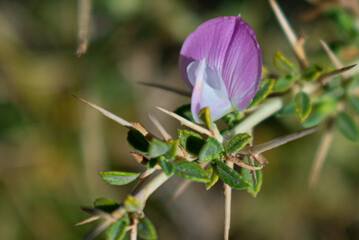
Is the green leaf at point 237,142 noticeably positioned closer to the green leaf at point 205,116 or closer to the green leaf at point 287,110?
the green leaf at point 205,116

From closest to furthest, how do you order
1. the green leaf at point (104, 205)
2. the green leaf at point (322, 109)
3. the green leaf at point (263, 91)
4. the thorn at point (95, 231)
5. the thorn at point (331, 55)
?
the thorn at point (95, 231) < the green leaf at point (104, 205) < the green leaf at point (263, 91) < the thorn at point (331, 55) < the green leaf at point (322, 109)

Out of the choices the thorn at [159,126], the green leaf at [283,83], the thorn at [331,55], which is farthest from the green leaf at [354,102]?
the thorn at [159,126]

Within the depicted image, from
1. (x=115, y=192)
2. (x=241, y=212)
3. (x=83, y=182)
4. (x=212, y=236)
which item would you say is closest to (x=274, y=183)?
(x=241, y=212)

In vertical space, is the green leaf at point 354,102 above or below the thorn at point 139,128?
below

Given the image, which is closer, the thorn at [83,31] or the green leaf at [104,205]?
→ the green leaf at [104,205]

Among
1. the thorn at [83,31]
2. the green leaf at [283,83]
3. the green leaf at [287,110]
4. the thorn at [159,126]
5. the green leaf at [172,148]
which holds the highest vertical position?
the thorn at [83,31]

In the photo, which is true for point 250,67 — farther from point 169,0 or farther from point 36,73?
point 36,73

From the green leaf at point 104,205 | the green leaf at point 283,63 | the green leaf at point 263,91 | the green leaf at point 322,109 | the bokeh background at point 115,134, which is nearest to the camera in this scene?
the green leaf at point 104,205

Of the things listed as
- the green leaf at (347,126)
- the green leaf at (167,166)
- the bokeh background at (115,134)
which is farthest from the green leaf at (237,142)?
the bokeh background at (115,134)

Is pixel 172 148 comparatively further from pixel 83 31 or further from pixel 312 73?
pixel 83 31
